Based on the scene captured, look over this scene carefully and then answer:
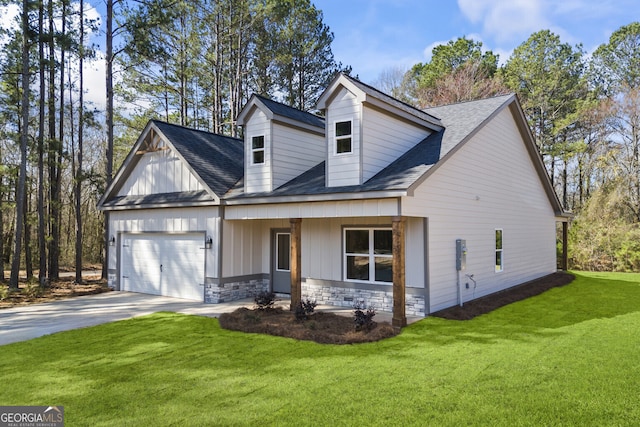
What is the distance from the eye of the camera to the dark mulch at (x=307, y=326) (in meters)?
7.46

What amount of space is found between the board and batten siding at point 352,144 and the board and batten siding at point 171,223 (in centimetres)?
369

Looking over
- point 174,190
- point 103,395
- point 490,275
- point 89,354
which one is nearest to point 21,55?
point 174,190

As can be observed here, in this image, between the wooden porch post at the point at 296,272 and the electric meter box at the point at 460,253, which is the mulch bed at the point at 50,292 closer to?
the wooden porch post at the point at 296,272

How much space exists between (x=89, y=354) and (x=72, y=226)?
77.0 ft

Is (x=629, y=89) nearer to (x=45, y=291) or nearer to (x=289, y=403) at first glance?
(x=289, y=403)

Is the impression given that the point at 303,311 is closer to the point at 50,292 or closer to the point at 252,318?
the point at 252,318

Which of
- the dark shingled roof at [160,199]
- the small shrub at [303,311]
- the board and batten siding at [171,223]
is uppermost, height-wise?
the dark shingled roof at [160,199]

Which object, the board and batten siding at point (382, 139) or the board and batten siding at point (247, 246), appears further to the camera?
the board and batten siding at point (247, 246)

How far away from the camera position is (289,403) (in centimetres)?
474

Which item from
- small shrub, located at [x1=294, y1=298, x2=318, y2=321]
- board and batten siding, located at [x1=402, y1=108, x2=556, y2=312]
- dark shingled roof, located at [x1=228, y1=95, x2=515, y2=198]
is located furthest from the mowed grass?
dark shingled roof, located at [x1=228, y1=95, x2=515, y2=198]

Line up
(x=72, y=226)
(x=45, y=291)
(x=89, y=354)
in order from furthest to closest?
1. (x=72, y=226)
2. (x=45, y=291)
3. (x=89, y=354)

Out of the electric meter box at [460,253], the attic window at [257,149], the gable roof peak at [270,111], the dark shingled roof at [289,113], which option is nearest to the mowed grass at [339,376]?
the electric meter box at [460,253]

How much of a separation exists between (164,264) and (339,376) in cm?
893

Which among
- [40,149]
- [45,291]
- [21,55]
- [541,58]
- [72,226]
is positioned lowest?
[45,291]
